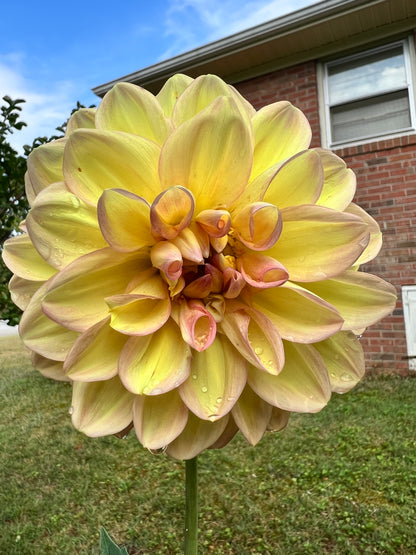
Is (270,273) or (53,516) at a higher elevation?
(270,273)

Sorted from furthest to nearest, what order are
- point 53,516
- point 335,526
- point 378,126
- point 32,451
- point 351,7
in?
point 378,126
point 351,7
point 32,451
point 53,516
point 335,526

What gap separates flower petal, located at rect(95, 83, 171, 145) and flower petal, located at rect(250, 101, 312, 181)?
0.12m

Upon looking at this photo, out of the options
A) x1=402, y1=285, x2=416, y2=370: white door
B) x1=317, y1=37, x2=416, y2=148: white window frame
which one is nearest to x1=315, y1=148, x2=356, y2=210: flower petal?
x1=402, y1=285, x2=416, y2=370: white door

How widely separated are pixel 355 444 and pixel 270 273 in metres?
4.16

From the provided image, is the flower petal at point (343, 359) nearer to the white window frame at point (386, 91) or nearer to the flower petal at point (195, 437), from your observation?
the flower petal at point (195, 437)

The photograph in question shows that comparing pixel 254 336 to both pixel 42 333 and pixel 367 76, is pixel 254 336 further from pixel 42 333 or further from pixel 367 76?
pixel 367 76

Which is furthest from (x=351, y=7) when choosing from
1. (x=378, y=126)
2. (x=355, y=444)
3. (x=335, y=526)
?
(x=335, y=526)

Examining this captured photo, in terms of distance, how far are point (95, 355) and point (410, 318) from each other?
20.8 feet

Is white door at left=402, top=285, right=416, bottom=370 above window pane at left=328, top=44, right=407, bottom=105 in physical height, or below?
below

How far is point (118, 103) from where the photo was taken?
526mm

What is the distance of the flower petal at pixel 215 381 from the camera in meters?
0.47

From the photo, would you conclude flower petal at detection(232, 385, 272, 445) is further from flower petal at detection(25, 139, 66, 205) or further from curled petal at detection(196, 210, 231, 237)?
flower petal at detection(25, 139, 66, 205)

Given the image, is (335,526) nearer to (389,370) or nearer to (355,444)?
(355,444)

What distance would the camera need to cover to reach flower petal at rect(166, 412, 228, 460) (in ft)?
1.56
